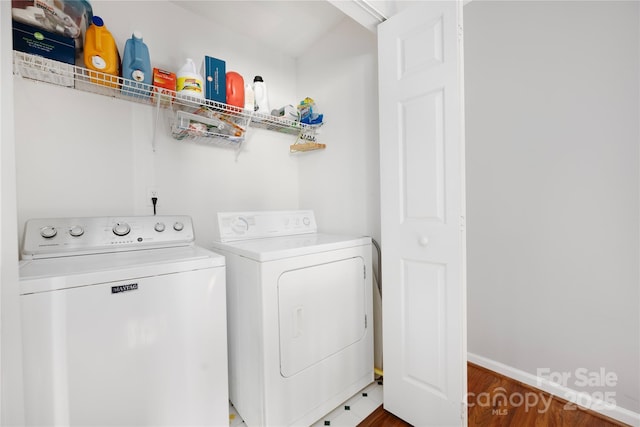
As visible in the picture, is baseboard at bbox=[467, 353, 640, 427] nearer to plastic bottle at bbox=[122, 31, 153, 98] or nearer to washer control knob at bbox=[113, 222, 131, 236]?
washer control knob at bbox=[113, 222, 131, 236]

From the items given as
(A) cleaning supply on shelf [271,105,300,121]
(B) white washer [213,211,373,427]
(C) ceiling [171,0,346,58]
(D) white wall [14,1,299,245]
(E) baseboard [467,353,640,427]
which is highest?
(C) ceiling [171,0,346,58]

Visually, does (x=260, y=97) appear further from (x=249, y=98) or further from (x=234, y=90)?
(x=234, y=90)

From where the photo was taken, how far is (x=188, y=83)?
1.65 m

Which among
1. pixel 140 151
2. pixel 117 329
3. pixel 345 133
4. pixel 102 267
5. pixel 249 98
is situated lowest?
pixel 117 329

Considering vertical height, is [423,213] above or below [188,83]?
below

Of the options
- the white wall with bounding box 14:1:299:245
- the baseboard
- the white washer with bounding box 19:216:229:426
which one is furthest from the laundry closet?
the baseboard

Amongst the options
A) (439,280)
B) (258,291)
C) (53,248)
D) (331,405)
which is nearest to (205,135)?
(53,248)

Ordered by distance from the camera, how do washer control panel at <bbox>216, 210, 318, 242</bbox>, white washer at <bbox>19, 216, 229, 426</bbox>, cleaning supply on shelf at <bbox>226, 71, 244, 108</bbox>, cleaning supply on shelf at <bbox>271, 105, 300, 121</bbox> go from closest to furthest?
white washer at <bbox>19, 216, 229, 426</bbox> → washer control panel at <bbox>216, 210, 318, 242</bbox> → cleaning supply on shelf at <bbox>226, 71, 244, 108</bbox> → cleaning supply on shelf at <bbox>271, 105, 300, 121</bbox>

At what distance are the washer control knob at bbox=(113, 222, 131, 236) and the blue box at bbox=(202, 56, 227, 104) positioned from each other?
92 centimetres

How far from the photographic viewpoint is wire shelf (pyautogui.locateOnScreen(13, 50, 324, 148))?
4.48 ft

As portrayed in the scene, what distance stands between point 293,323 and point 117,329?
2.44 ft

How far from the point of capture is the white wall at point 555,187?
142 cm

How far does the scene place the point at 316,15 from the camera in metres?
2.09

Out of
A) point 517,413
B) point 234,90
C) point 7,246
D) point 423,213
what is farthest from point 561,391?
point 234,90
